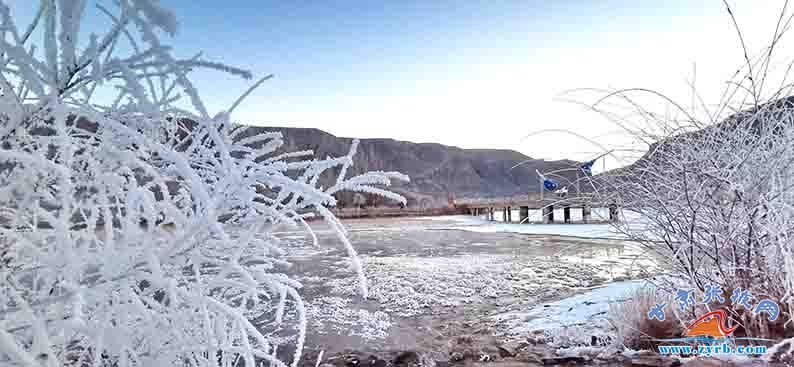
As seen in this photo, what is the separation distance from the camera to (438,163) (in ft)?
389

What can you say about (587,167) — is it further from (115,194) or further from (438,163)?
(438,163)

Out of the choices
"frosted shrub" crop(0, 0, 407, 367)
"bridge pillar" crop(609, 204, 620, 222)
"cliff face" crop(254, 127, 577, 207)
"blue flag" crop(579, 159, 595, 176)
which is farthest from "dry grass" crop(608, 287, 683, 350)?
"cliff face" crop(254, 127, 577, 207)

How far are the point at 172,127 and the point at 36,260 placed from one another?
1.48ft

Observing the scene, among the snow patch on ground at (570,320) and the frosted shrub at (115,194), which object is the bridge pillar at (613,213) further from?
the frosted shrub at (115,194)

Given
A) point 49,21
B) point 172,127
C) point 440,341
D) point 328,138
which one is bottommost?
point 440,341

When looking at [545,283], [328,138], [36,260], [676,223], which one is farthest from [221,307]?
[328,138]

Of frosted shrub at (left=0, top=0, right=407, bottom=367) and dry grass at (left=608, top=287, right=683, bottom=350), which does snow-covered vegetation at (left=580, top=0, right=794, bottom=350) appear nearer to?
dry grass at (left=608, top=287, right=683, bottom=350)

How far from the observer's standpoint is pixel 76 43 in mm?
885

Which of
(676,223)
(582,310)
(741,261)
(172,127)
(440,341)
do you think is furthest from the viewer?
(582,310)

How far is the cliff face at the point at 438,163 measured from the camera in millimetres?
104812

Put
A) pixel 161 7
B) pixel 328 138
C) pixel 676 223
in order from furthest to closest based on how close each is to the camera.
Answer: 1. pixel 328 138
2. pixel 676 223
3. pixel 161 7

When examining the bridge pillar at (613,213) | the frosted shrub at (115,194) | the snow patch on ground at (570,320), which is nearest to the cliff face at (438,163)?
the snow patch on ground at (570,320)

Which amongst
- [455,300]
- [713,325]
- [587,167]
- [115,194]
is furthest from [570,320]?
[115,194]

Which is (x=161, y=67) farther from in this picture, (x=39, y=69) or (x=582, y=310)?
(x=582, y=310)
